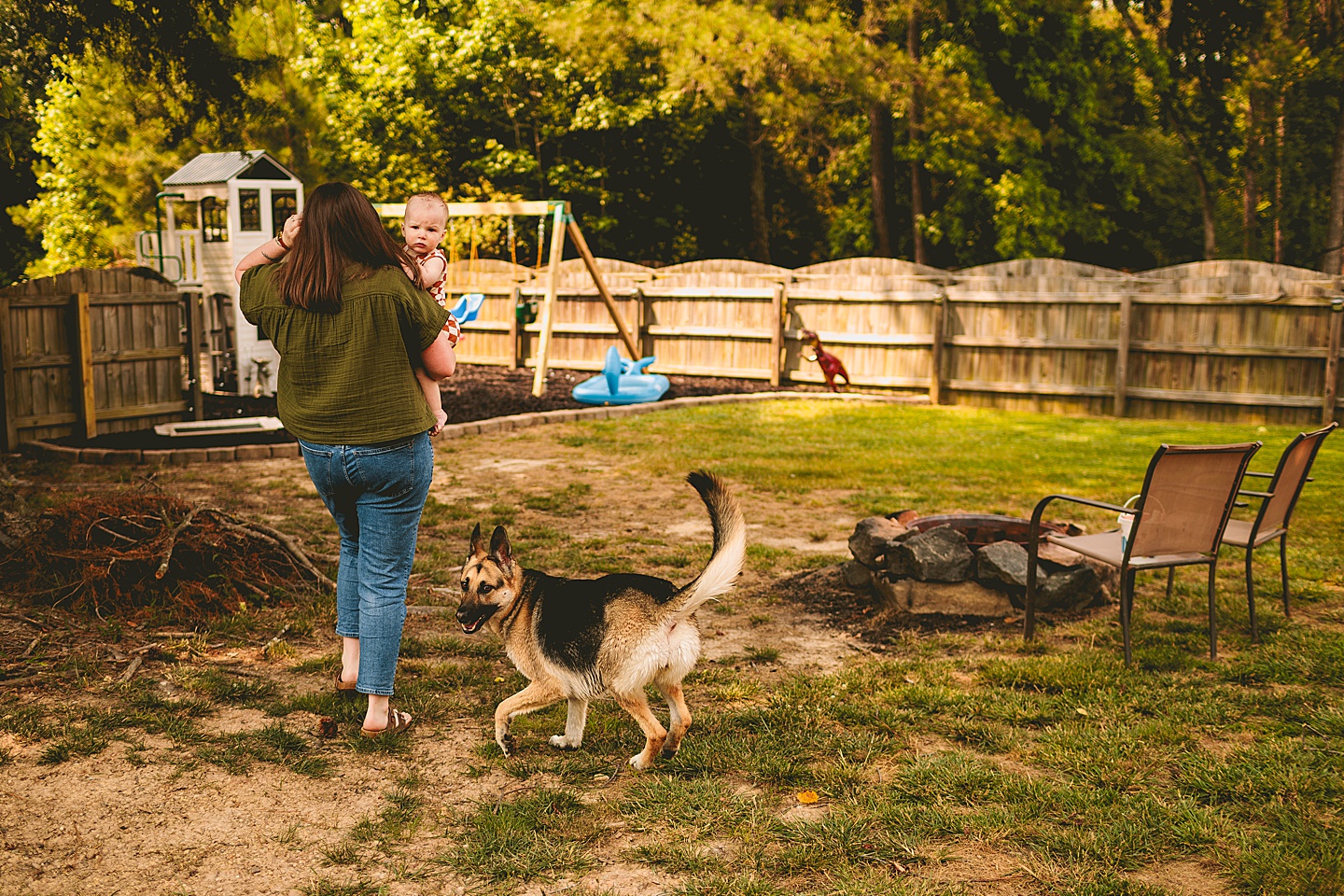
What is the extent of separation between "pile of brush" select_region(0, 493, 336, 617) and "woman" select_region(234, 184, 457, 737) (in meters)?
2.17

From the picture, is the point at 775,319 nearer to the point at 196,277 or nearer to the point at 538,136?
the point at 196,277

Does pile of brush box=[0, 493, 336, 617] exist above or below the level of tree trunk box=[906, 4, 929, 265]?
below

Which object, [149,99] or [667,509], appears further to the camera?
[149,99]

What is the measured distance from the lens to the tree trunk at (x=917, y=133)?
22531 mm

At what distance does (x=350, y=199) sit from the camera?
367 cm

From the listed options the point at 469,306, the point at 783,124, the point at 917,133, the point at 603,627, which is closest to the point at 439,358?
the point at 603,627

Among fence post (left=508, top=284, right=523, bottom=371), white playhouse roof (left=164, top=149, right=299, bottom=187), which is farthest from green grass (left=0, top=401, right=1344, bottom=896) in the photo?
fence post (left=508, top=284, right=523, bottom=371)

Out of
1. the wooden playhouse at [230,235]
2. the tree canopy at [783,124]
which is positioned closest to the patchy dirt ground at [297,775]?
the wooden playhouse at [230,235]

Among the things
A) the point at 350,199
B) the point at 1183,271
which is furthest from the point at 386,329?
the point at 1183,271

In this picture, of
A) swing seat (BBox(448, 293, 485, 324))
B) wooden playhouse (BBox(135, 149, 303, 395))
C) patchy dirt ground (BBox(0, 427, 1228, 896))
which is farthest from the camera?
wooden playhouse (BBox(135, 149, 303, 395))

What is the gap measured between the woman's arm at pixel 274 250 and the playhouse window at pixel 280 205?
12086 mm

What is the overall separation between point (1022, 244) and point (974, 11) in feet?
18.4

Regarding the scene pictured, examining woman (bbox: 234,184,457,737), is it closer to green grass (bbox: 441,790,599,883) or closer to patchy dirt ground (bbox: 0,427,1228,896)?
patchy dirt ground (bbox: 0,427,1228,896)

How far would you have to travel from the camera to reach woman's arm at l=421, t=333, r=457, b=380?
3834 mm
